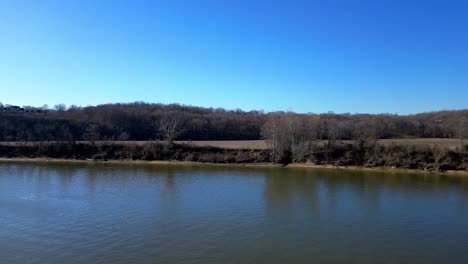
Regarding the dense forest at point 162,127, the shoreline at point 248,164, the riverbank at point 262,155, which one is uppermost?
the dense forest at point 162,127

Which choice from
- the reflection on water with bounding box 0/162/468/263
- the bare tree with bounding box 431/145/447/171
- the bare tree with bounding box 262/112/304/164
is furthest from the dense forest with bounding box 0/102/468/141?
the reflection on water with bounding box 0/162/468/263

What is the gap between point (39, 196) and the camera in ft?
103

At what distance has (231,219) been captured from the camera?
24359 millimetres

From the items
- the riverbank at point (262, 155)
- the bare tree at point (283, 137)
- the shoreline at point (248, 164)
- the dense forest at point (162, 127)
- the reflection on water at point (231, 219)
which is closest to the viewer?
the reflection on water at point (231, 219)

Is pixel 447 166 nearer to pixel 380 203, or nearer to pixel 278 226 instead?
pixel 380 203

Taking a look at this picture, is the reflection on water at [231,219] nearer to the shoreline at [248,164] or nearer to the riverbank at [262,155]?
the shoreline at [248,164]

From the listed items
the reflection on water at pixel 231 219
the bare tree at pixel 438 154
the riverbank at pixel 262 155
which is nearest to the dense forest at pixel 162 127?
the riverbank at pixel 262 155

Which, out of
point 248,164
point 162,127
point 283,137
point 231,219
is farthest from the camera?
point 162,127

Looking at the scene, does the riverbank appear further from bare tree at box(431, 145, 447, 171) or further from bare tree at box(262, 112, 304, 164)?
bare tree at box(262, 112, 304, 164)

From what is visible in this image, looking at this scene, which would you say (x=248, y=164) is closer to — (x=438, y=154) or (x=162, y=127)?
(x=162, y=127)

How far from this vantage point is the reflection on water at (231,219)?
18.5m

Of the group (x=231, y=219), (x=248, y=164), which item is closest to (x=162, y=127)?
(x=248, y=164)

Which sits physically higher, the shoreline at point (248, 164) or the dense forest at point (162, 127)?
the dense forest at point (162, 127)

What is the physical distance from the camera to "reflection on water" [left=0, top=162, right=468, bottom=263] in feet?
60.6
